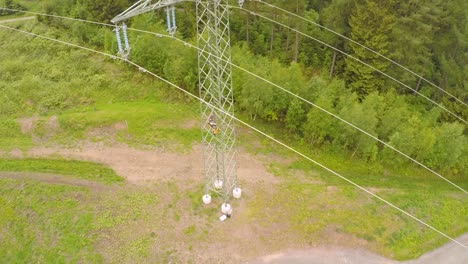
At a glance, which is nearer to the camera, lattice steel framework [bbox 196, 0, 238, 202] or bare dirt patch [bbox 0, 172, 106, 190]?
lattice steel framework [bbox 196, 0, 238, 202]

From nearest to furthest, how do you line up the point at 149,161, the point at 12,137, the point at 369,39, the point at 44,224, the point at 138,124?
1. the point at 44,224
2. the point at 149,161
3. the point at 12,137
4. the point at 138,124
5. the point at 369,39

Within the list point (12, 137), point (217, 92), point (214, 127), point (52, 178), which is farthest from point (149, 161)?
point (12, 137)

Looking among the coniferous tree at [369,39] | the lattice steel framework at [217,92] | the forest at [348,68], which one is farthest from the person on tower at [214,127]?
the coniferous tree at [369,39]

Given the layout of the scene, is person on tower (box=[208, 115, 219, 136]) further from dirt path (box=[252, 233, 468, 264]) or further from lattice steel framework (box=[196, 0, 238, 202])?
dirt path (box=[252, 233, 468, 264])

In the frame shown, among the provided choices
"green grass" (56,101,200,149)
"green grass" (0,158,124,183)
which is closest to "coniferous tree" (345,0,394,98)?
"green grass" (56,101,200,149)

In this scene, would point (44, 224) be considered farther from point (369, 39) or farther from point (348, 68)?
point (369, 39)
